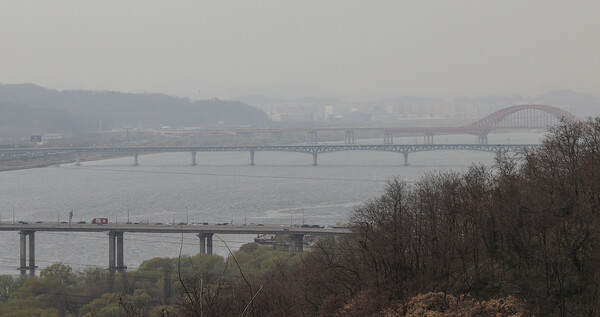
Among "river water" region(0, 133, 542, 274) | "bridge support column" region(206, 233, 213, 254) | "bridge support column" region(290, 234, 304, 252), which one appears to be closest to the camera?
"bridge support column" region(290, 234, 304, 252)

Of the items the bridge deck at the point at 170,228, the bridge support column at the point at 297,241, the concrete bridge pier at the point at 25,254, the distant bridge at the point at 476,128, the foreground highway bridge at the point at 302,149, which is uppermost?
the distant bridge at the point at 476,128

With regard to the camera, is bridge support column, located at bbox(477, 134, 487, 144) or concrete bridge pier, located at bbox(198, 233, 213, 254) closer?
concrete bridge pier, located at bbox(198, 233, 213, 254)

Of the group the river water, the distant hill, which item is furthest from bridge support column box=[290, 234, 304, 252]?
the distant hill

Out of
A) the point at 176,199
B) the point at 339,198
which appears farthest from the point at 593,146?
the point at 176,199

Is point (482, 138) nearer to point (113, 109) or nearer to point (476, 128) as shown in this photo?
point (476, 128)

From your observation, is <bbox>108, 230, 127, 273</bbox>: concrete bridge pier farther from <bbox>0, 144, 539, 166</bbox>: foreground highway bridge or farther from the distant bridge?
the distant bridge

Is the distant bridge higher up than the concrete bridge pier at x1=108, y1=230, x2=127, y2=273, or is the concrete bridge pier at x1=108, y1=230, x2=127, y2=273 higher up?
the distant bridge

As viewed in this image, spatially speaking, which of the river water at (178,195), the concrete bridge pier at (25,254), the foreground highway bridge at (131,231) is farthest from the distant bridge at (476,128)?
the concrete bridge pier at (25,254)

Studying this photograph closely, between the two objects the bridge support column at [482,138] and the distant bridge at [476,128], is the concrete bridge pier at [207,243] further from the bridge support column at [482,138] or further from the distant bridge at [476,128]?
the bridge support column at [482,138]

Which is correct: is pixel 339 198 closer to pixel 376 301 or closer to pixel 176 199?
pixel 176 199
